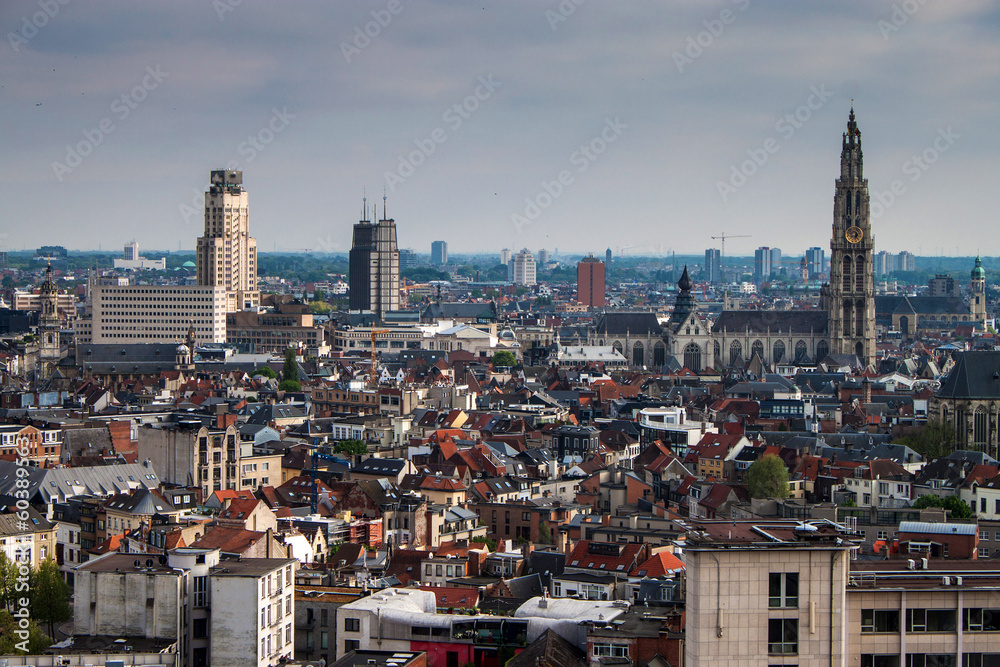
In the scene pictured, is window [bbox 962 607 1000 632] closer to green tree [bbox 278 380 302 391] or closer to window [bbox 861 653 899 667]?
window [bbox 861 653 899 667]

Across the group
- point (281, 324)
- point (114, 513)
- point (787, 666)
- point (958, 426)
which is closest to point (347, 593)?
point (114, 513)

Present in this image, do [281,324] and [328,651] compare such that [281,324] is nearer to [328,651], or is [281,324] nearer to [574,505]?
[574,505]

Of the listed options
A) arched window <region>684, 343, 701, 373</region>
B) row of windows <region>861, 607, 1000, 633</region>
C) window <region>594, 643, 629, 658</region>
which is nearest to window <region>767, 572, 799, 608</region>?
row of windows <region>861, 607, 1000, 633</region>

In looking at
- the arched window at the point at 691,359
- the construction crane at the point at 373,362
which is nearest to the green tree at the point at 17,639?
the construction crane at the point at 373,362

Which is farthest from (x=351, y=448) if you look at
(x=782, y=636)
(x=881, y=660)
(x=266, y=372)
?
(x=782, y=636)

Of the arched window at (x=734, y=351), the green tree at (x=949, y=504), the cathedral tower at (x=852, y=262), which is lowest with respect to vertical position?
the green tree at (x=949, y=504)

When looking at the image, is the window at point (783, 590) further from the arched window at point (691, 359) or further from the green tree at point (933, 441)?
the arched window at point (691, 359)
